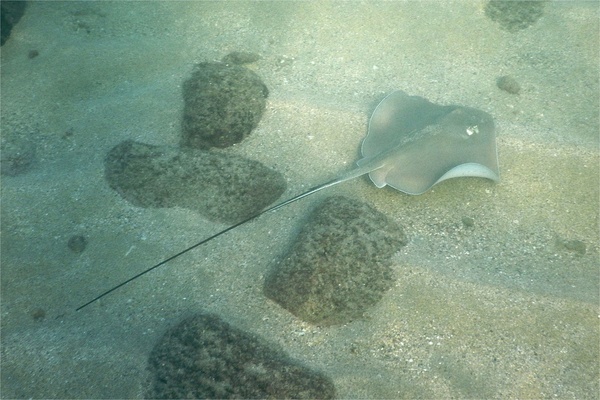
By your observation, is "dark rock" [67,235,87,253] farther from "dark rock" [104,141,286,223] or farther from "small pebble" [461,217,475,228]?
"small pebble" [461,217,475,228]

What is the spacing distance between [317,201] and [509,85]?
322 centimetres

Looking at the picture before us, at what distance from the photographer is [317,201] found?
183 inches

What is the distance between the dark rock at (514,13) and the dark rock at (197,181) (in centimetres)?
444

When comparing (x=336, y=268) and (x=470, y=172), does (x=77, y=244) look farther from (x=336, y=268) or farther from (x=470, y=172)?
(x=470, y=172)

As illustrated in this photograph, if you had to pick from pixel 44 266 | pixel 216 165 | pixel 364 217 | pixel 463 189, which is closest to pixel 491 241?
pixel 463 189

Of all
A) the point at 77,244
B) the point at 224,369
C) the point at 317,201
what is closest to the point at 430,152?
the point at 317,201

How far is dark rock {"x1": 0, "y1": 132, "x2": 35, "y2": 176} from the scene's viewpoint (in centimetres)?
498

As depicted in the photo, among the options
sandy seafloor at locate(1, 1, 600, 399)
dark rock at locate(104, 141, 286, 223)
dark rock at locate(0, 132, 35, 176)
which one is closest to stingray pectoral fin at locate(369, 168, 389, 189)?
sandy seafloor at locate(1, 1, 600, 399)

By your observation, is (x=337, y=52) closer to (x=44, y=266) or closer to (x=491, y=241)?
(x=491, y=241)

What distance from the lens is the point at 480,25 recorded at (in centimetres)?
644

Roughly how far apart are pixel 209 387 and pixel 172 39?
517 cm

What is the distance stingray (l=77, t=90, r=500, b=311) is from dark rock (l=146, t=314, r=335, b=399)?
1.41 metres

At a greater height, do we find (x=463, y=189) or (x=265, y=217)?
(x=463, y=189)

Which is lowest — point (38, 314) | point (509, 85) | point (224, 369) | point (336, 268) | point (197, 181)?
point (38, 314)
